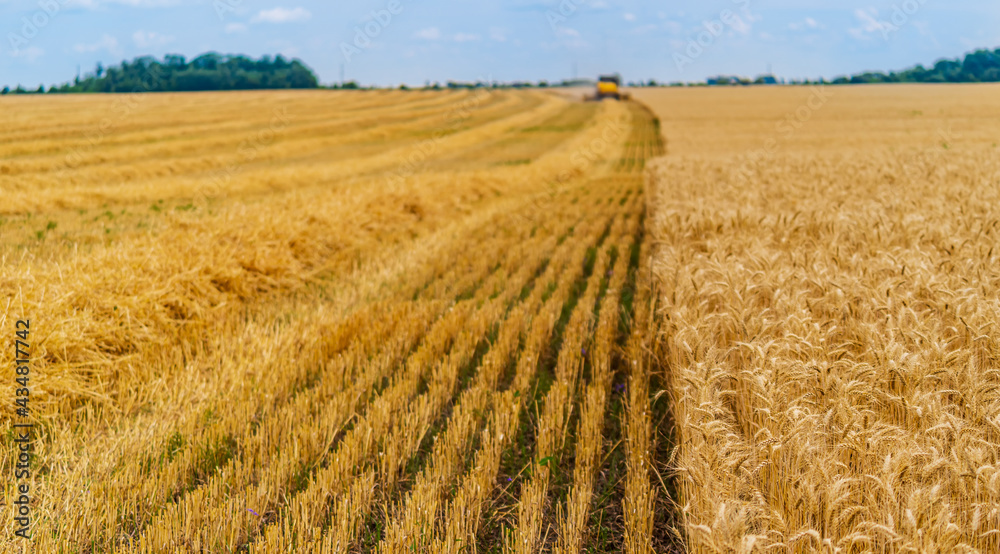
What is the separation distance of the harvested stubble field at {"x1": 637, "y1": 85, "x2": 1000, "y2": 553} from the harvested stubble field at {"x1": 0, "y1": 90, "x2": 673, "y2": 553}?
0.62m

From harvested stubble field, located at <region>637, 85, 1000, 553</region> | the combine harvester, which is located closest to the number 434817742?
harvested stubble field, located at <region>637, 85, 1000, 553</region>

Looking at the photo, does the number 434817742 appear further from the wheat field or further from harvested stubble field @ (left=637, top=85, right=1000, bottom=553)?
harvested stubble field @ (left=637, top=85, right=1000, bottom=553)

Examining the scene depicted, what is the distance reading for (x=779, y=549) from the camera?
6.92 feet

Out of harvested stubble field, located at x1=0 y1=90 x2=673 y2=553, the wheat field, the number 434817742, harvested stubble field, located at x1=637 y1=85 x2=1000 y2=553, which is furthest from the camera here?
the number 434817742

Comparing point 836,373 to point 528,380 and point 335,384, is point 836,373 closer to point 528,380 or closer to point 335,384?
point 528,380

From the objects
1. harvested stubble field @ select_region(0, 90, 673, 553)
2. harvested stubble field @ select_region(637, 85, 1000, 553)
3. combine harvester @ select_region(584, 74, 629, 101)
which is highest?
combine harvester @ select_region(584, 74, 629, 101)

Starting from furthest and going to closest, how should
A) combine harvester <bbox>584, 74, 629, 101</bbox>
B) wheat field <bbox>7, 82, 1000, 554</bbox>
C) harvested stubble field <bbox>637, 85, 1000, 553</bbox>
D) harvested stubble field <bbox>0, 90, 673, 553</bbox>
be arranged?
combine harvester <bbox>584, 74, 629, 101</bbox> → harvested stubble field <bbox>0, 90, 673, 553</bbox> → wheat field <bbox>7, 82, 1000, 554</bbox> → harvested stubble field <bbox>637, 85, 1000, 553</bbox>

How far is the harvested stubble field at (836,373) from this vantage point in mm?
2066

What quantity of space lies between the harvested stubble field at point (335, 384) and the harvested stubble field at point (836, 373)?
2.04ft

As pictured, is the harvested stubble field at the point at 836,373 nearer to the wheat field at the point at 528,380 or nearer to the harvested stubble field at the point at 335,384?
the wheat field at the point at 528,380

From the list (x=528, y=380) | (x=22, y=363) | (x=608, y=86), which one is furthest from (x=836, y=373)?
(x=608, y=86)

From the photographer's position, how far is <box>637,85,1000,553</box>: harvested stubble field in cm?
207

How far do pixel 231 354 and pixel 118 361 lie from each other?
826 mm

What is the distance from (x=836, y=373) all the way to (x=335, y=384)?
3.35 meters
